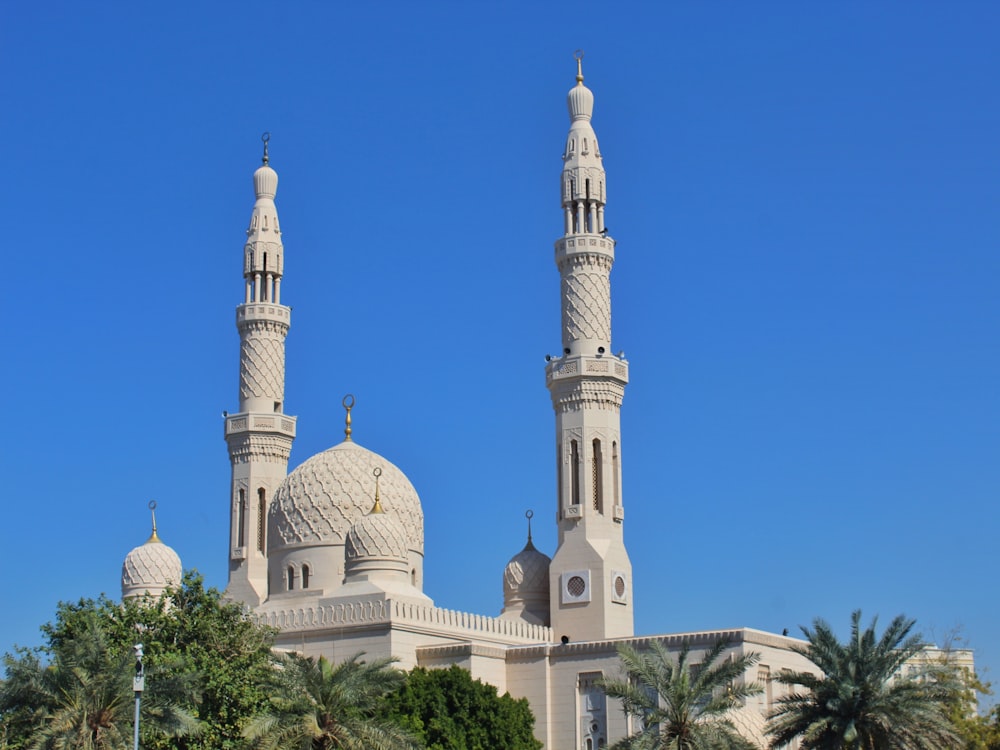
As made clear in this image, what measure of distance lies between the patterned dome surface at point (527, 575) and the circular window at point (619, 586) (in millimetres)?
2953

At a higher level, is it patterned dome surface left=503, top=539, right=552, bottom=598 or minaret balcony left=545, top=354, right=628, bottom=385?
minaret balcony left=545, top=354, right=628, bottom=385

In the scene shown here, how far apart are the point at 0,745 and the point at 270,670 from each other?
597cm

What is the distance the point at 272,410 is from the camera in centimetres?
5503

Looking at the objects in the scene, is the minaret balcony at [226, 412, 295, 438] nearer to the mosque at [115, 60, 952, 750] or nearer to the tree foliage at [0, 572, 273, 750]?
the mosque at [115, 60, 952, 750]

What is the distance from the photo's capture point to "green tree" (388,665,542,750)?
39625mm

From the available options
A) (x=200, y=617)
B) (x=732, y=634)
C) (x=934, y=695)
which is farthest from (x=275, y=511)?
(x=934, y=695)

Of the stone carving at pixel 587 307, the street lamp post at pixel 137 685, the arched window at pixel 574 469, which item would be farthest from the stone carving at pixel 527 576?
the street lamp post at pixel 137 685

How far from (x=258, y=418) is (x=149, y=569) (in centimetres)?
724

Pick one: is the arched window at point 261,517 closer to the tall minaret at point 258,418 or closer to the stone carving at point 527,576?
the tall minaret at point 258,418

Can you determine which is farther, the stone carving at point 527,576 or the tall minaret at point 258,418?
the tall minaret at point 258,418

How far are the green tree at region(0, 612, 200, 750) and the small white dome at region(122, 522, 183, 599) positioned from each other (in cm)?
2347

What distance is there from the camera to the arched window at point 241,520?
177ft

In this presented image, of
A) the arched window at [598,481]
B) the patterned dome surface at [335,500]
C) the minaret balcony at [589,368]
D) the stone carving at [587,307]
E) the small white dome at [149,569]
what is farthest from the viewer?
the small white dome at [149,569]

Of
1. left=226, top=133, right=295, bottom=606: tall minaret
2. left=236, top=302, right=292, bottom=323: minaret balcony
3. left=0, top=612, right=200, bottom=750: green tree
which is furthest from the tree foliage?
left=236, top=302, right=292, bottom=323: minaret balcony
